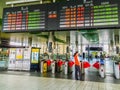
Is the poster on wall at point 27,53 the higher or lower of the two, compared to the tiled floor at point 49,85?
higher

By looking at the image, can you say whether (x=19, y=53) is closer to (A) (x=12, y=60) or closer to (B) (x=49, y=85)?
(A) (x=12, y=60)

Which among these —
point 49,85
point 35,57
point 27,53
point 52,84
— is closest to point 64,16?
point 49,85

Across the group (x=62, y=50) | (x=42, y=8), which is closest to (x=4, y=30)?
(x=42, y=8)

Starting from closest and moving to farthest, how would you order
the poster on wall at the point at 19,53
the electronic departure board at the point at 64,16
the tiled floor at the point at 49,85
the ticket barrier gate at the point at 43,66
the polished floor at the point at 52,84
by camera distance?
the electronic departure board at the point at 64,16 → the tiled floor at the point at 49,85 → the polished floor at the point at 52,84 → the ticket barrier gate at the point at 43,66 → the poster on wall at the point at 19,53

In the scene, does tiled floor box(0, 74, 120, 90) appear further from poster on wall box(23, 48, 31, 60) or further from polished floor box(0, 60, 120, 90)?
poster on wall box(23, 48, 31, 60)

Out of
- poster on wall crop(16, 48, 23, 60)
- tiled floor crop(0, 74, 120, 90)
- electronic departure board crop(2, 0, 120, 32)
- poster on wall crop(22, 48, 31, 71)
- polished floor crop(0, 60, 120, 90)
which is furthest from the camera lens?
poster on wall crop(16, 48, 23, 60)

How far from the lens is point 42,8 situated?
14.7ft

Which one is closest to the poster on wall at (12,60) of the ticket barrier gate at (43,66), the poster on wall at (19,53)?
the poster on wall at (19,53)

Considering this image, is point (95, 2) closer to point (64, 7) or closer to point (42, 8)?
point (64, 7)

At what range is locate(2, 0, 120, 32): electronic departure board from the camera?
151 inches

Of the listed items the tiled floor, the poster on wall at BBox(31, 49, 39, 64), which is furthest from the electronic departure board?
the poster on wall at BBox(31, 49, 39, 64)

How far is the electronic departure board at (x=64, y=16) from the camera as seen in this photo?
3.84 meters

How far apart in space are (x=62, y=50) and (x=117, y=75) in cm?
1423

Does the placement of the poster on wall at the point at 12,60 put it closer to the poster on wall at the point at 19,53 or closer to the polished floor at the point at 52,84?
the poster on wall at the point at 19,53
